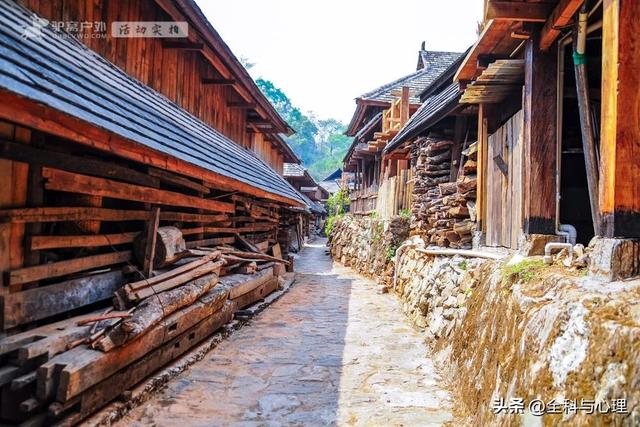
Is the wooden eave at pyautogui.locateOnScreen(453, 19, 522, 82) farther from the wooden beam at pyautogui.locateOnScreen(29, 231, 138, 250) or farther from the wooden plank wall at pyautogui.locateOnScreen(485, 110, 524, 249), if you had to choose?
the wooden beam at pyautogui.locateOnScreen(29, 231, 138, 250)

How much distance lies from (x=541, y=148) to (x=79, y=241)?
14.8 feet

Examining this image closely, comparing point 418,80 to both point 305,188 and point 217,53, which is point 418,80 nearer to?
point 217,53

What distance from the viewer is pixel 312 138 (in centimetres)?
7600

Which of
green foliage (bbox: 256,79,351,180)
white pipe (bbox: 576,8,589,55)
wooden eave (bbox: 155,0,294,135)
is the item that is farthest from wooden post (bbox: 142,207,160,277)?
green foliage (bbox: 256,79,351,180)

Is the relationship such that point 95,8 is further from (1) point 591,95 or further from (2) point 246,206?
(1) point 591,95

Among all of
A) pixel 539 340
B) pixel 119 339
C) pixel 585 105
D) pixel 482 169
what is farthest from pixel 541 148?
pixel 119 339

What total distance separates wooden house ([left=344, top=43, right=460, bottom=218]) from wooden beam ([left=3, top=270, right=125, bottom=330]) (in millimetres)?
8606

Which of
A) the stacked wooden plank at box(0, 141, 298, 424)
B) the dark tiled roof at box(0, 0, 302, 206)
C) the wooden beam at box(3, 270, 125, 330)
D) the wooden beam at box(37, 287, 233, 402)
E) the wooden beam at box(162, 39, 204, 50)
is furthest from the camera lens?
the wooden beam at box(162, 39, 204, 50)

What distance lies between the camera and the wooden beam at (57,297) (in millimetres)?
3023

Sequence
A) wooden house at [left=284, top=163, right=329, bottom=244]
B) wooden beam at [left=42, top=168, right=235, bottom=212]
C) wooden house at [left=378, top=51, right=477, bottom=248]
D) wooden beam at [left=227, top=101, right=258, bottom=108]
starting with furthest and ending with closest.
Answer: wooden house at [left=284, top=163, right=329, bottom=244]
wooden beam at [left=227, top=101, right=258, bottom=108]
wooden house at [left=378, top=51, right=477, bottom=248]
wooden beam at [left=42, top=168, right=235, bottom=212]

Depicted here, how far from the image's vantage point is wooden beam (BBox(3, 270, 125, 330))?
3023mm

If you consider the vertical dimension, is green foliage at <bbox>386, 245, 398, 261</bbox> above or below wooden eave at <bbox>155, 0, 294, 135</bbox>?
below

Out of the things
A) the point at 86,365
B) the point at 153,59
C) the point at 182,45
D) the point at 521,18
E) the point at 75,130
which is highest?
the point at 182,45

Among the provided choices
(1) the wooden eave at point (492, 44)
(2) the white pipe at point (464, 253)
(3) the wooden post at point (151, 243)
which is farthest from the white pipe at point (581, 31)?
(3) the wooden post at point (151, 243)
